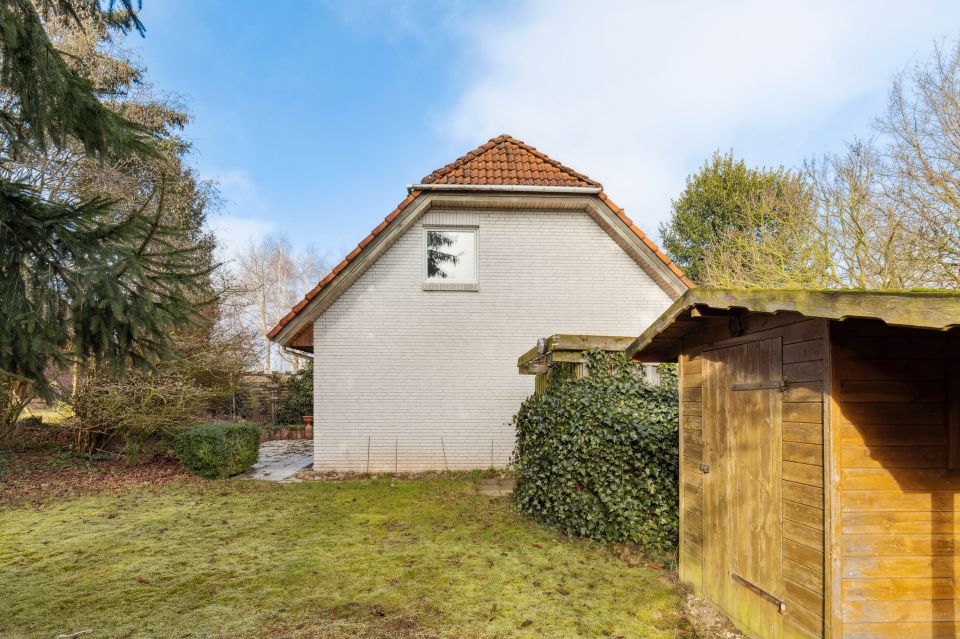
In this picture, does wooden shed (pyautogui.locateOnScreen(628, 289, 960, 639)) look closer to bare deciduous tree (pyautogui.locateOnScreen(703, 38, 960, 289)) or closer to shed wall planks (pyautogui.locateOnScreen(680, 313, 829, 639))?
shed wall planks (pyautogui.locateOnScreen(680, 313, 829, 639))

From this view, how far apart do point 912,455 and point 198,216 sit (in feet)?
67.9

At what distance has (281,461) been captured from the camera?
12.3m

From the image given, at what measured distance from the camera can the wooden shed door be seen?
142 inches

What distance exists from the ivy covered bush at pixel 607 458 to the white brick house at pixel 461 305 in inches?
140

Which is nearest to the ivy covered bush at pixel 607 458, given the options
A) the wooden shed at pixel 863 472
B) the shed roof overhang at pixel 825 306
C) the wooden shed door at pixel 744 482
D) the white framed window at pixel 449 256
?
the wooden shed door at pixel 744 482

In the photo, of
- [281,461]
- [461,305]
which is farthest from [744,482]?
[281,461]

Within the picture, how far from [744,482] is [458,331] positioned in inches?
281

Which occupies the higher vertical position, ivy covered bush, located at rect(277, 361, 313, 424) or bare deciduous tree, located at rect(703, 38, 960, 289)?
bare deciduous tree, located at rect(703, 38, 960, 289)

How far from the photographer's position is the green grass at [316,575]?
13.6 feet

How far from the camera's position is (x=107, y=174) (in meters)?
13.0

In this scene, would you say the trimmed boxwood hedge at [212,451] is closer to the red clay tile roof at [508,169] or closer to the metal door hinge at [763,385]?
the red clay tile roof at [508,169]

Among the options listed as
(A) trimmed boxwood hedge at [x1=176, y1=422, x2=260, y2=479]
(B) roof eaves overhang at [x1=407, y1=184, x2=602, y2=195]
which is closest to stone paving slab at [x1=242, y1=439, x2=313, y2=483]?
(A) trimmed boxwood hedge at [x1=176, y1=422, x2=260, y2=479]

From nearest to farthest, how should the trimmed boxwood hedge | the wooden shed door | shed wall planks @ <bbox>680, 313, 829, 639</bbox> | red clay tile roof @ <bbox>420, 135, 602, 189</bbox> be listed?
shed wall planks @ <bbox>680, 313, 829, 639</bbox>, the wooden shed door, the trimmed boxwood hedge, red clay tile roof @ <bbox>420, 135, 602, 189</bbox>

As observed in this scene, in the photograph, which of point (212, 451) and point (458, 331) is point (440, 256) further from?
point (212, 451)
